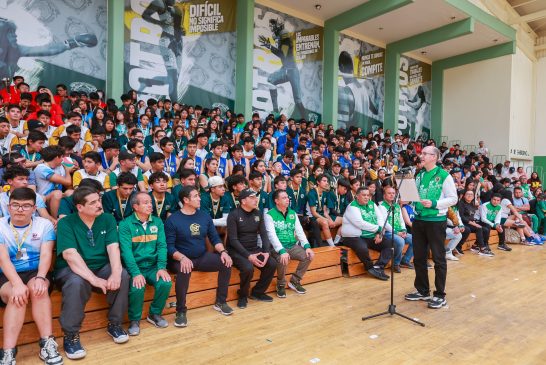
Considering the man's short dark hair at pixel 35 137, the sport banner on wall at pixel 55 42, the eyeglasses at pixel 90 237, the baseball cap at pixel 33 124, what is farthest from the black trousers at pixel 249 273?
the sport banner on wall at pixel 55 42

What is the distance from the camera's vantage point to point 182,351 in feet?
9.05

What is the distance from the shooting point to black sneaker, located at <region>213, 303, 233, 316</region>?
11.6 ft

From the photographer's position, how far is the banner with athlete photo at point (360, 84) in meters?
14.1

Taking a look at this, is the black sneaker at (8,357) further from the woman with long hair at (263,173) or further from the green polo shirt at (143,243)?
the woman with long hair at (263,173)

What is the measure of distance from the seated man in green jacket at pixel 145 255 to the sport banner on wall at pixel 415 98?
1459 centimetres

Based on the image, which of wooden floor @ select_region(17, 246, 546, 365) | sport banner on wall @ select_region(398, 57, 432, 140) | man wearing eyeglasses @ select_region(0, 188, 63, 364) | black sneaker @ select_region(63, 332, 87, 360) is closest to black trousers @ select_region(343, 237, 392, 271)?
wooden floor @ select_region(17, 246, 546, 365)

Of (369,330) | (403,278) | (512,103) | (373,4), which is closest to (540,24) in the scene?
(512,103)

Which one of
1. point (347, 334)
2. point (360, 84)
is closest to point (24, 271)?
point (347, 334)

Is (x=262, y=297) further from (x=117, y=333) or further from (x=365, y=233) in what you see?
(x=365, y=233)

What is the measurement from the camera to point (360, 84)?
14805 millimetres

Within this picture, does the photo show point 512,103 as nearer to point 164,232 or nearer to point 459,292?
point 459,292

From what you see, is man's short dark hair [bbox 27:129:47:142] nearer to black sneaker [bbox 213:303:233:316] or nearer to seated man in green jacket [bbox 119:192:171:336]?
seated man in green jacket [bbox 119:192:171:336]

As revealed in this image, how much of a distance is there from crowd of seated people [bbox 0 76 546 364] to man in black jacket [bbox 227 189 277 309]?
1cm

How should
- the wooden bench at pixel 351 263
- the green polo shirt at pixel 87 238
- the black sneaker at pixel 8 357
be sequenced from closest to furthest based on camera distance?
the black sneaker at pixel 8 357, the green polo shirt at pixel 87 238, the wooden bench at pixel 351 263
